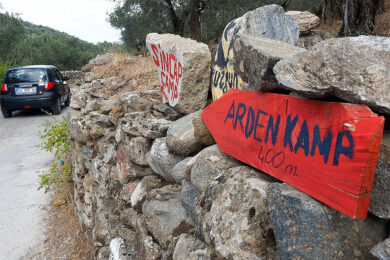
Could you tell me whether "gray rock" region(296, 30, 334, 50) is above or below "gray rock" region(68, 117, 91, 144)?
above

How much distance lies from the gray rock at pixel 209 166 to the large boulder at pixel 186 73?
1.08 meters

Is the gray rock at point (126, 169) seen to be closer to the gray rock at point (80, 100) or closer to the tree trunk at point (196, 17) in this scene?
the gray rock at point (80, 100)

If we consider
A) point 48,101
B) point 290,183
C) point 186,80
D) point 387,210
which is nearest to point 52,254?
point 186,80

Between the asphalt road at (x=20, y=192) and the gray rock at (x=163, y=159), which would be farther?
the asphalt road at (x=20, y=192)

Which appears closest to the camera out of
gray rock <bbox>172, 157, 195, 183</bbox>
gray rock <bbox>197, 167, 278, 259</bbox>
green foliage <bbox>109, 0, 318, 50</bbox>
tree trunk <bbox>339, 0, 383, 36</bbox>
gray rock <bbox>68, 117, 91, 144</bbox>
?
gray rock <bbox>197, 167, 278, 259</bbox>

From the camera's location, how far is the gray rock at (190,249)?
1.75 metres

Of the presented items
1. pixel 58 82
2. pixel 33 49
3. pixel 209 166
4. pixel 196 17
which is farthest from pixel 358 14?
pixel 33 49

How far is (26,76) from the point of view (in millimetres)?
11195

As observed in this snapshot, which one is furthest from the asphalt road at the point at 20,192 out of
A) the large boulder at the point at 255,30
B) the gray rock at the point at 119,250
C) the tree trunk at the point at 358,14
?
the tree trunk at the point at 358,14

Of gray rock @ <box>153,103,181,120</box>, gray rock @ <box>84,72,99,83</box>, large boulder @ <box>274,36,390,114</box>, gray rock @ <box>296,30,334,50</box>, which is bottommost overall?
gray rock @ <box>84,72,99,83</box>

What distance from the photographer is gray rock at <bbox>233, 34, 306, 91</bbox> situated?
5.16ft

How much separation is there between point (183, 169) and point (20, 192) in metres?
5.68

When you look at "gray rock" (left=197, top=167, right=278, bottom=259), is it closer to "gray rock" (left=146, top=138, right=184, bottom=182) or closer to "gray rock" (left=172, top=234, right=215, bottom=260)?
"gray rock" (left=172, top=234, right=215, bottom=260)

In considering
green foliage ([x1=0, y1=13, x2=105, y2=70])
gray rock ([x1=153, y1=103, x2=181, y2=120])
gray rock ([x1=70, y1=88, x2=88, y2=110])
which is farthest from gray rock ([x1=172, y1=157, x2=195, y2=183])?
green foliage ([x1=0, y1=13, x2=105, y2=70])
